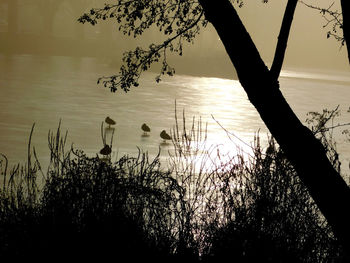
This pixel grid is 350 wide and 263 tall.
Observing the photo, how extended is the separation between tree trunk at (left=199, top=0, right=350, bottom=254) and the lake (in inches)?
128

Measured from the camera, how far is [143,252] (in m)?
5.62

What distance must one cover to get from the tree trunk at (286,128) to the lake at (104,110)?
3255 millimetres

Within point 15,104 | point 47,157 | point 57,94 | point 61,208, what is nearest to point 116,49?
point 57,94

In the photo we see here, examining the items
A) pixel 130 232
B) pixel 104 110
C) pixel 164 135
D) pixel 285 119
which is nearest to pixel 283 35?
pixel 285 119

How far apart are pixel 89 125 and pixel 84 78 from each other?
19.8 m

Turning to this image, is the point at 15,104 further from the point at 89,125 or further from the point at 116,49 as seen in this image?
the point at 116,49

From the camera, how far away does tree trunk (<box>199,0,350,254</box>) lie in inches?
189

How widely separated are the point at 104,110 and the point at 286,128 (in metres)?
20.3

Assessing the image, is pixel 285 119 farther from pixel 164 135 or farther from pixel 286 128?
pixel 164 135

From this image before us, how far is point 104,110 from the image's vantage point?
24.9m

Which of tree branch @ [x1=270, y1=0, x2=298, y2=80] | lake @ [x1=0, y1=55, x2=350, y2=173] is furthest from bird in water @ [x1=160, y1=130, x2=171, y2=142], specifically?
tree branch @ [x1=270, y1=0, x2=298, y2=80]

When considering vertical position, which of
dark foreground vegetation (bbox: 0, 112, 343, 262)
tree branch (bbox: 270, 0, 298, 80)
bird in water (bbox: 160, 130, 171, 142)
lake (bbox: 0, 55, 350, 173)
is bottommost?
lake (bbox: 0, 55, 350, 173)

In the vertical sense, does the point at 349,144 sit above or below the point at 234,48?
below

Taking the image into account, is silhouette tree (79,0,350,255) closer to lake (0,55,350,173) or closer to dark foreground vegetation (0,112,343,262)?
dark foreground vegetation (0,112,343,262)
